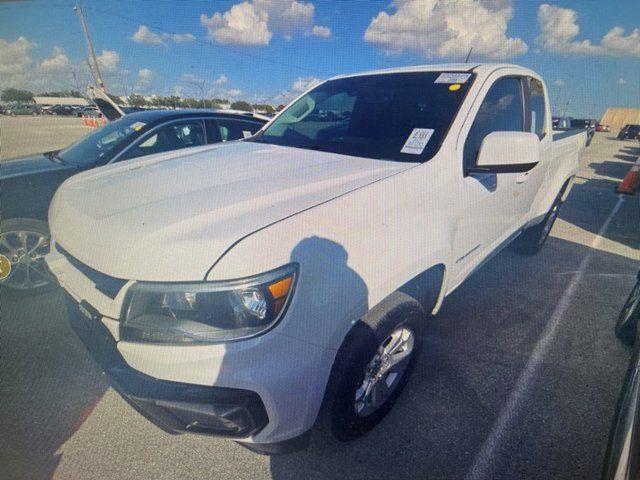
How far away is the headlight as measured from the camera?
3.89 feet

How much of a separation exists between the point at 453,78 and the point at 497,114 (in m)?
0.51

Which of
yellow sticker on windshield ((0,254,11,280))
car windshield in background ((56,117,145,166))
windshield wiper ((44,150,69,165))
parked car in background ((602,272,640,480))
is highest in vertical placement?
car windshield in background ((56,117,145,166))

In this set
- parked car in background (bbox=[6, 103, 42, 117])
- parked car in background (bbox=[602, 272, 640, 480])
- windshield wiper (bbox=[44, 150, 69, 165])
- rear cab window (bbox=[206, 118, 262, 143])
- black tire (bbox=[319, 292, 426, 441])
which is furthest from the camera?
parked car in background (bbox=[6, 103, 42, 117])

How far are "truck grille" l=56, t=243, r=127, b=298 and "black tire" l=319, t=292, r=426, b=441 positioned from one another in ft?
3.18

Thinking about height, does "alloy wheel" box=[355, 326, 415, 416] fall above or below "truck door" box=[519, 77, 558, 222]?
below

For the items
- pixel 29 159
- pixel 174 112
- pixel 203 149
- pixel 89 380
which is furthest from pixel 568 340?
pixel 29 159

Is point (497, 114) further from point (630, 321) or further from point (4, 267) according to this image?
point (4, 267)

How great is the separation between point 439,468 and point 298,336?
1202 millimetres

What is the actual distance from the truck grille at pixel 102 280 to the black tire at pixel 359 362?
3.18 ft

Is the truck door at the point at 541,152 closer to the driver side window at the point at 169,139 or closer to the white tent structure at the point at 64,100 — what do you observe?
the driver side window at the point at 169,139

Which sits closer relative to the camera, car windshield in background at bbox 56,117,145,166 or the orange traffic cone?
car windshield in background at bbox 56,117,145,166

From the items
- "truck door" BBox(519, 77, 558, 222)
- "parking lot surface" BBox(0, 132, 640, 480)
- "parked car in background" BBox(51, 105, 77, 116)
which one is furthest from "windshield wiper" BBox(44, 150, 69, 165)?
"parked car in background" BBox(51, 105, 77, 116)

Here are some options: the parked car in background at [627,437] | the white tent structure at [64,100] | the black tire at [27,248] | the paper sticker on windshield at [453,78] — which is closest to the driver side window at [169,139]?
the black tire at [27,248]

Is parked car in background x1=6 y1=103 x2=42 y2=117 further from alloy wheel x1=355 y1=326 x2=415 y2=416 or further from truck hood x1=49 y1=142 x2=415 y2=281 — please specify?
alloy wheel x1=355 y1=326 x2=415 y2=416
